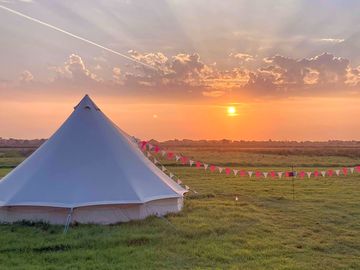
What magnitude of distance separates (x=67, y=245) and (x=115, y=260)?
4.67 ft

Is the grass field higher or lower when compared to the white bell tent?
lower

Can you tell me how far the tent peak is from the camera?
12.8 m

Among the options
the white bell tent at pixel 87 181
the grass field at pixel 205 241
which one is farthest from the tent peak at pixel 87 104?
the grass field at pixel 205 241

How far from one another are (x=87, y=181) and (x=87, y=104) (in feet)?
9.13

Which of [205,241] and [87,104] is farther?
[87,104]

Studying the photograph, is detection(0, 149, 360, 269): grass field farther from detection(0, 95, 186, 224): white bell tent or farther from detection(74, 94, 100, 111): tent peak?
detection(74, 94, 100, 111): tent peak

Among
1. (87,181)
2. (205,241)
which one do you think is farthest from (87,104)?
(205,241)

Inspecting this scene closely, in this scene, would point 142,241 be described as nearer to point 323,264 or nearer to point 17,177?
point 323,264

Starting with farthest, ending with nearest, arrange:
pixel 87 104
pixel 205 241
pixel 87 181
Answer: pixel 87 104 < pixel 87 181 < pixel 205 241

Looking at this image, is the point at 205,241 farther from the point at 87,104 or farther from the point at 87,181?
the point at 87,104

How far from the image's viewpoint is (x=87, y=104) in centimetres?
1288

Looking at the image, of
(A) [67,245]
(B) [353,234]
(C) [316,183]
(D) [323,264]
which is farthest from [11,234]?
(C) [316,183]

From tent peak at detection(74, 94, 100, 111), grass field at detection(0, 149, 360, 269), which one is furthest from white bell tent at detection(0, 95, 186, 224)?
grass field at detection(0, 149, 360, 269)

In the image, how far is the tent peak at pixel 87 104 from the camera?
505 inches
